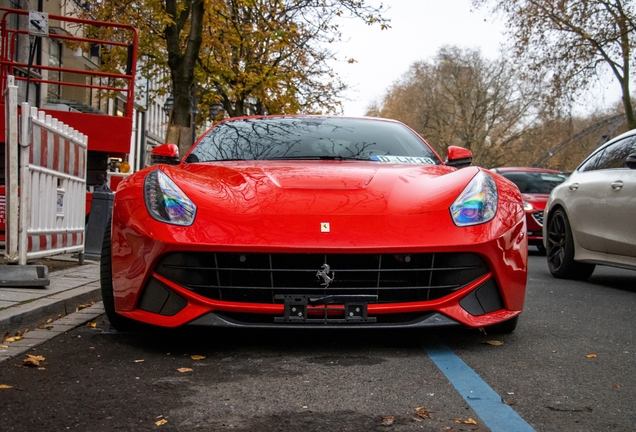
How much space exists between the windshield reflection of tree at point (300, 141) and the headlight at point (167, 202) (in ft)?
2.92

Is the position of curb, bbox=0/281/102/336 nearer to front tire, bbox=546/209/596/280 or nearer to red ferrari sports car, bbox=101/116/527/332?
red ferrari sports car, bbox=101/116/527/332

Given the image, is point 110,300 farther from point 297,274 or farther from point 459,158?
point 459,158

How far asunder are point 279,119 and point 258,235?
2.13 metres

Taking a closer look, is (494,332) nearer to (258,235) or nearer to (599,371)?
(599,371)

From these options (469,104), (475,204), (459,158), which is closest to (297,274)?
(475,204)

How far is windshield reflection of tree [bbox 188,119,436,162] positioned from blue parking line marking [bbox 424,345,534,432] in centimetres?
160

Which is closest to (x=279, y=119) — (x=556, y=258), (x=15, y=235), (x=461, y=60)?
(x=15, y=235)

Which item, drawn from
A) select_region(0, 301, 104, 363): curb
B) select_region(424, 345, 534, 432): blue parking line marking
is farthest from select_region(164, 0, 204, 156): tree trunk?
select_region(424, 345, 534, 432): blue parking line marking

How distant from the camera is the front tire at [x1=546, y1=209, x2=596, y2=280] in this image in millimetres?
8492

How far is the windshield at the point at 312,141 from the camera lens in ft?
17.4

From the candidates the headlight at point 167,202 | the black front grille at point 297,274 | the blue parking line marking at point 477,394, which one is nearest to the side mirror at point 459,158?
the black front grille at point 297,274

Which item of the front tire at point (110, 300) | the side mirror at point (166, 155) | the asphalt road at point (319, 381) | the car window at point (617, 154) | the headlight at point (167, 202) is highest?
the car window at point (617, 154)

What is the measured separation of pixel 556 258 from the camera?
884 cm

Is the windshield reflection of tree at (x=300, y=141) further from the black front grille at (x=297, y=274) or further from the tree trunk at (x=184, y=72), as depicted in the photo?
the tree trunk at (x=184, y=72)
